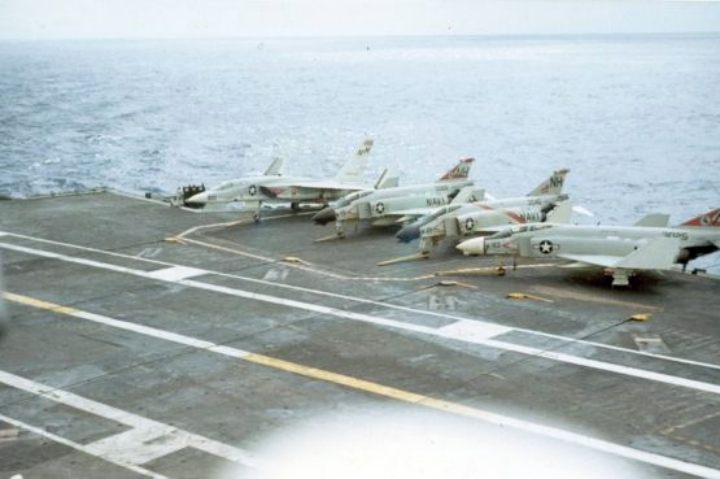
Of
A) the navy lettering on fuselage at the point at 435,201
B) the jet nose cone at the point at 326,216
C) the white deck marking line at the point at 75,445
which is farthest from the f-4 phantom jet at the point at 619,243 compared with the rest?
the white deck marking line at the point at 75,445

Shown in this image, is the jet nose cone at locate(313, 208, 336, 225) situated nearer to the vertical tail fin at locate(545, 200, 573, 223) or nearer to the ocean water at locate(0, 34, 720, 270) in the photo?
the vertical tail fin at locate(545, 200, 573, 223)

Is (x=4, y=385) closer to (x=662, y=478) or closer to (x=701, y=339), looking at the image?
(x=662, y=478)

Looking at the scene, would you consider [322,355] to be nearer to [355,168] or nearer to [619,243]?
[619,243]

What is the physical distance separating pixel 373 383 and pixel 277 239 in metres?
20.8

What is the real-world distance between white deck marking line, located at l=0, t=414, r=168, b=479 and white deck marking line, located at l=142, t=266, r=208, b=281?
14333mm

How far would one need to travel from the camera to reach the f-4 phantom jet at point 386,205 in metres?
43.7

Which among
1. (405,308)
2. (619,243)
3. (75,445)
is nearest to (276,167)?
(405,308)

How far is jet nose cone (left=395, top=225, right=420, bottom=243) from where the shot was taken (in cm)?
4006

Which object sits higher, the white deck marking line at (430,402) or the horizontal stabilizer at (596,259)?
the horizontal stabilizer at (596,259)

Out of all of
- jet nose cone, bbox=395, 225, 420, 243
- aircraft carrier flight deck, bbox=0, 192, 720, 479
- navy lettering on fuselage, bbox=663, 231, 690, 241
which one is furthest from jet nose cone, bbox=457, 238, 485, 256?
navy lettering on fuselage, bbox=663, 231, 690, 241

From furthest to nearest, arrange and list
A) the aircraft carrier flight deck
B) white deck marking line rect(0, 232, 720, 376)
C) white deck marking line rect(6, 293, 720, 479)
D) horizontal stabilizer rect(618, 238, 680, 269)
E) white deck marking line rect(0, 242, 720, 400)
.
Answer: horizontal stabilizer rect(618, 238, 680, 269)
white deck marking line rect(0, 232, 720, 376)
white deck marking line rect(0, 242, 720, 400)
the aircraft carrier flight deck
white deck marking line rect(6, 293, 720, 479)

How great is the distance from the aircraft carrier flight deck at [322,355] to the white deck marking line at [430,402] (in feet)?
0.21

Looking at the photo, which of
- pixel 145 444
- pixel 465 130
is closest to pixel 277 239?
pixel 145 444

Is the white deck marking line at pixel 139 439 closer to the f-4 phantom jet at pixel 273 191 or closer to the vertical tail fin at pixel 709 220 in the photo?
the vertical tail fin at pixel 709 220
